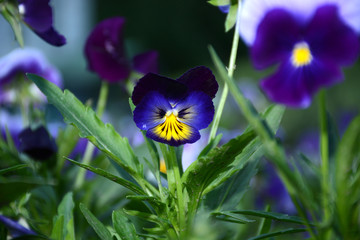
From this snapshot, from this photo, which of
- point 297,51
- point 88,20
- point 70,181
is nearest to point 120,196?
point 70,181

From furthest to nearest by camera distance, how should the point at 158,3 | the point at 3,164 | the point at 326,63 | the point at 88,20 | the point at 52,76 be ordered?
the point at 158,3 < the point at 88,20 < the point at 52,76 < the point at 3,164 < the point at 326,63

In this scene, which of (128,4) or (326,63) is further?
(128,4)

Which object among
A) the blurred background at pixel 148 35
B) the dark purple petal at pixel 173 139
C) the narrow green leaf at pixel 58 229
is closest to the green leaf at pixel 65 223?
the narrow green leaf at pixel 58 229

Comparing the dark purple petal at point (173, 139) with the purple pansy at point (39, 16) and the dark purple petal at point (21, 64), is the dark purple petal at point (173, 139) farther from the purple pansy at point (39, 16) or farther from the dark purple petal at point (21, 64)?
the dark purple petal at point (21, 64)

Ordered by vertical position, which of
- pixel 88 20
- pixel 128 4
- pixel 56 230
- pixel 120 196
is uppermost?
pixel 128 4

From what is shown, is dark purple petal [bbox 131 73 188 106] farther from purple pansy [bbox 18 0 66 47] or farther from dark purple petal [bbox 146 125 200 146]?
purple pansy [bbox 18 0 66 47]

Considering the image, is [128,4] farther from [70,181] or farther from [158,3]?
[70,181]
